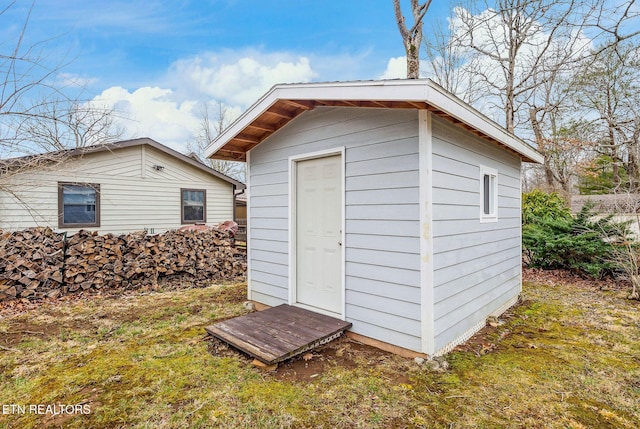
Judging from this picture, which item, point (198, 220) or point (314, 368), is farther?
point (198, 220)

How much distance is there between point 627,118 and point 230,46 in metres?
12.6

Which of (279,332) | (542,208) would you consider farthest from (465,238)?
(542,208)

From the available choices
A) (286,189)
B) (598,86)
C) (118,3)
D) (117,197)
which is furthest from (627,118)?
(117,197)

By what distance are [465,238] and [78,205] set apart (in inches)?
346

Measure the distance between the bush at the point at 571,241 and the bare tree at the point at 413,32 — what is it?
4.65 metres

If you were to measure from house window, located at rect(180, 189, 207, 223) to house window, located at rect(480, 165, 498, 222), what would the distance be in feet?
27.6

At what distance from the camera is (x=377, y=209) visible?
3270 millimetres

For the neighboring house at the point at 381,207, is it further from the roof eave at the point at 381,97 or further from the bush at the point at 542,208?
the bush at the point at 542,208

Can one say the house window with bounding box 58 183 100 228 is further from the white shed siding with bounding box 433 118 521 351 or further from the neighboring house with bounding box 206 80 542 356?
the white shed siding with bounding box 433 118 521 351

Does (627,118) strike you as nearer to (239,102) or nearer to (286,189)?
(286,189)

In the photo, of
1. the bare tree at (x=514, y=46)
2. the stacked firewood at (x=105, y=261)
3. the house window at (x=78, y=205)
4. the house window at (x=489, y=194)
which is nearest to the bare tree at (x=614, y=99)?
the bare tree at (x=514, y=46)

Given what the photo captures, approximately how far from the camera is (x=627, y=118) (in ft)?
30.9

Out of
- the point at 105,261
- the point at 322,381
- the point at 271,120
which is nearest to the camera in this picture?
the point at 322,381

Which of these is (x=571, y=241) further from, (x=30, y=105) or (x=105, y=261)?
(x=105, y=261)
